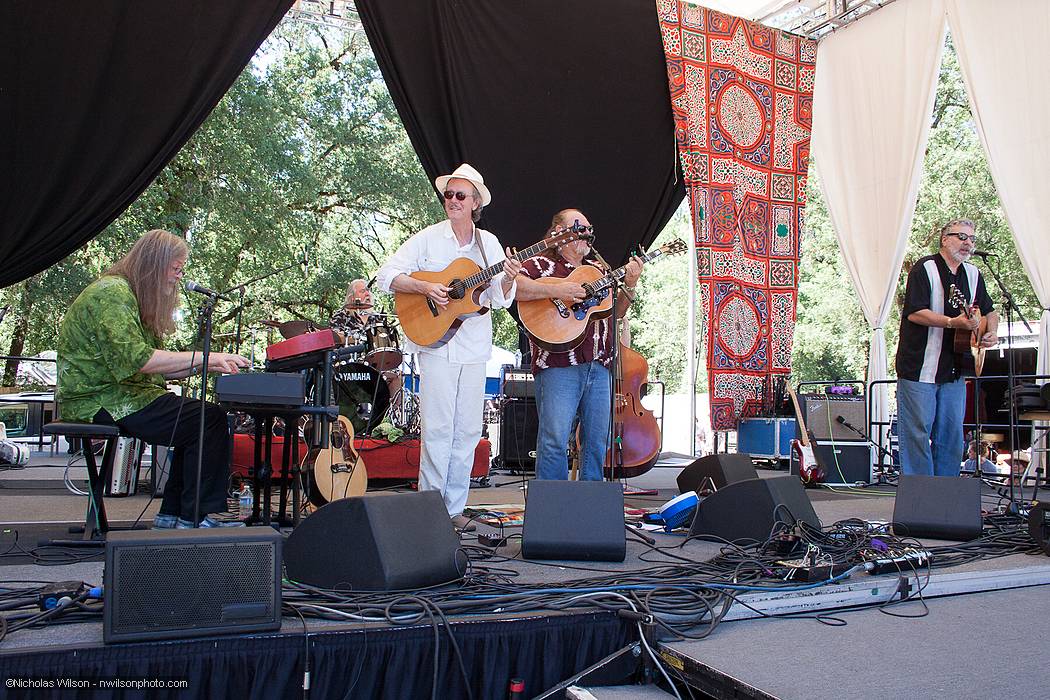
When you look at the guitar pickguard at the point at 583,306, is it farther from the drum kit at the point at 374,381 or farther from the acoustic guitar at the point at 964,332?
the drum kit at the point at 374,381

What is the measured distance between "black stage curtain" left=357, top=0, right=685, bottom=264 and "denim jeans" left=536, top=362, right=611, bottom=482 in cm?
256

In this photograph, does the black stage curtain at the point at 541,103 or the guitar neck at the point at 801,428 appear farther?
the guitar neck at the point at 801,428

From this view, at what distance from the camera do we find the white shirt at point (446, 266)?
12.0 ft

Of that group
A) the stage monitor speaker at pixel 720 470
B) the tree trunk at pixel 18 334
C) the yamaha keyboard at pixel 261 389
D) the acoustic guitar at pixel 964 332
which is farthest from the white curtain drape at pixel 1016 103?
the tree trunk at pixel 18 334

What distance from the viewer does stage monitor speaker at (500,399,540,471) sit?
6.90m

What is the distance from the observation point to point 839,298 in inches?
644

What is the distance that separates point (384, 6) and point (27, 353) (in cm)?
1012

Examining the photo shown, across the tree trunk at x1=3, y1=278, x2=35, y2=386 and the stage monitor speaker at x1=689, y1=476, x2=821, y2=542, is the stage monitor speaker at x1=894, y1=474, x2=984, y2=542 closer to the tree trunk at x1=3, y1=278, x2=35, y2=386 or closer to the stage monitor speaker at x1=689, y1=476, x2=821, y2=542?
the stage monitor speaker at x1=689, y1=476, x2=821, y2=542

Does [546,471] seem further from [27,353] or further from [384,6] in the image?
[27,353]

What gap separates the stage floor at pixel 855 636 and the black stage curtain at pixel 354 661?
28 millimetres

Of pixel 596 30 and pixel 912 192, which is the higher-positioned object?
pixel 596 30

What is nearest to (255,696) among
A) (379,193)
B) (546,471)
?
(546,471)

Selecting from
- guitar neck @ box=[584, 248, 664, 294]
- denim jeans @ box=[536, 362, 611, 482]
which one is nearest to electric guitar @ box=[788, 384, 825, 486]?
denim jeans @ box=[536, 362, 611, 482]

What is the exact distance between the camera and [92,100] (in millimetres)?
5184
